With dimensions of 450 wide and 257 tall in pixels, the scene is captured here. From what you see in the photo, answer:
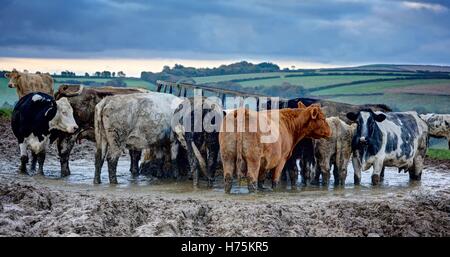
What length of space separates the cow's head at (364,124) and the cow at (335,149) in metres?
0.19

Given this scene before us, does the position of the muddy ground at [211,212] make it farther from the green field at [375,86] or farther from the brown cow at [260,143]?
the green field at [375,86]

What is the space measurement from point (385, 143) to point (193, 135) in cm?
371

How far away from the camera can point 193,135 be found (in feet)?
49.2

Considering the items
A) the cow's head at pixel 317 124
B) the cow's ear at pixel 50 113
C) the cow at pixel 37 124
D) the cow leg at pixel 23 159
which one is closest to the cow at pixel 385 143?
the cow's head at pixel 317 124

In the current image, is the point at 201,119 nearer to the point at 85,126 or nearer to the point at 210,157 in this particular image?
the point at 210,157

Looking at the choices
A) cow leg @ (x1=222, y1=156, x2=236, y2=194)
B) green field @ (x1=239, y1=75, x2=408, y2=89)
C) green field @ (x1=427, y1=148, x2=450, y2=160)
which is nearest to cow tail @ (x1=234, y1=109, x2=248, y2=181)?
cow leg @ (x1=222, y1=156, x2=236, y2=194)

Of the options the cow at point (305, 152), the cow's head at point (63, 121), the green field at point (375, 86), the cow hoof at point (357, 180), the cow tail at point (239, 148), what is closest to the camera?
the cow tail at point (239, 148)

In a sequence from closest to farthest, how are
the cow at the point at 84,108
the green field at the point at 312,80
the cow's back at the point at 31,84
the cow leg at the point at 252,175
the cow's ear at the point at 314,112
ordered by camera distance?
the cow leg at the point at 252,175, the cow's ear at the point at 314,112, the cow at the point at 84,108, the cow's back at the point at 31,84, the green field at the point at 312,80

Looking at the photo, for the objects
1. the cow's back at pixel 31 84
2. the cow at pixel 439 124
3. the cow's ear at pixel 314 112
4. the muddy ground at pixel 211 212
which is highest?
the cow's back at pixel 31 84

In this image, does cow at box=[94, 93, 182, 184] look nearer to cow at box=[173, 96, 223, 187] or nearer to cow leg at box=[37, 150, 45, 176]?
cow at box=[173, 96, 223, 187]

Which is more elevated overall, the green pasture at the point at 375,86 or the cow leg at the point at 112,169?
the green pasture at the point at 375,86

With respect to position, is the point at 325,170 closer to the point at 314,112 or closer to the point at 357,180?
the point at 357,180

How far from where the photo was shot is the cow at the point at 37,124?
16.0 meters
